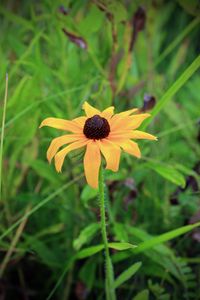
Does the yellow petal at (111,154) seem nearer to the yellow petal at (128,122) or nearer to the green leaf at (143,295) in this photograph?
the yellow petal at (128,122)

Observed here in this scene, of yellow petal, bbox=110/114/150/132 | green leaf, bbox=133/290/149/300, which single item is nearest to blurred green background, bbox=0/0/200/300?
green leaf, bbox=133/290/149/300

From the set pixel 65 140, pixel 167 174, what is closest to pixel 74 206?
pixel 167 174

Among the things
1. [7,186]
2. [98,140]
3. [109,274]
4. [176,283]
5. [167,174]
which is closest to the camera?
[98,140]

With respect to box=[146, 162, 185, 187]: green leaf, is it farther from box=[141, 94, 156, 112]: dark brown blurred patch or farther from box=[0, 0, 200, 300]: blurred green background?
box=[141, 94, 156, 112]: dark brown blurred patch

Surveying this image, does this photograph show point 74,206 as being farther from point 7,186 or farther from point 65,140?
point 65,140

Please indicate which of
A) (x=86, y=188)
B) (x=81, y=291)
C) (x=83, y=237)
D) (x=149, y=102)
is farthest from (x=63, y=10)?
(x=81, y=291)

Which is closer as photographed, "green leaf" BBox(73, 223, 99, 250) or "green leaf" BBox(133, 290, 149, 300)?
"green leaf" BBox(133, 290, 149, 300)
